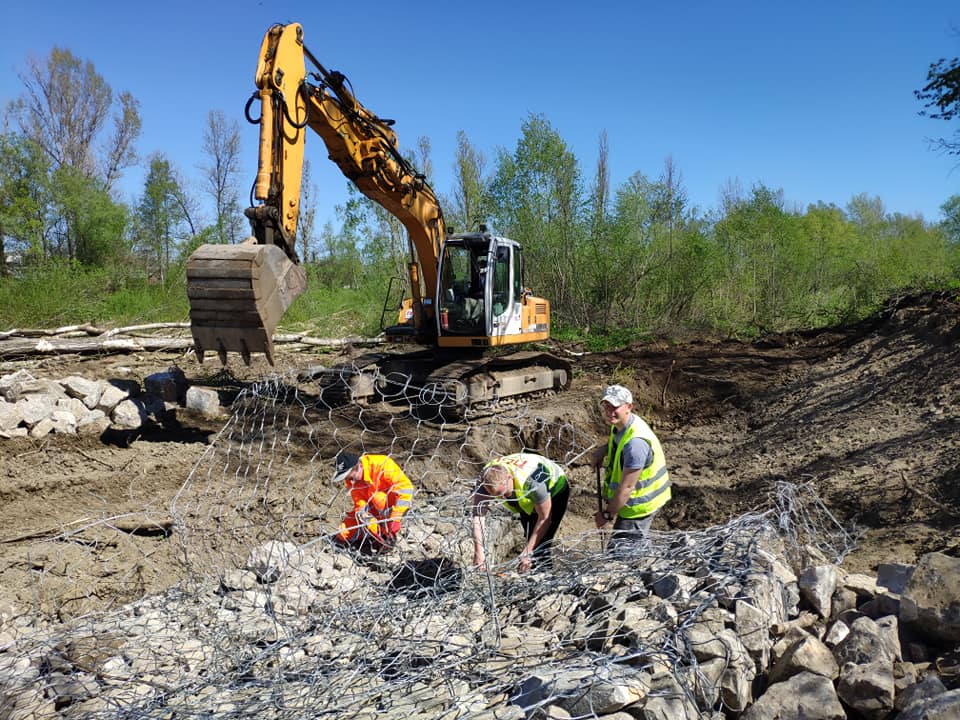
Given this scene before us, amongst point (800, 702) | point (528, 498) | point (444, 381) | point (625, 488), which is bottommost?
point (800, 702)

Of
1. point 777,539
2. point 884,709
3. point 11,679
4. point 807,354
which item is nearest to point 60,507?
point 11,679

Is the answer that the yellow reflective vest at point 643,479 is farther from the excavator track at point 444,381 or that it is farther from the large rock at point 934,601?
the excavator track at point 444,381

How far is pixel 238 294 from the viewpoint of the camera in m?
6.08

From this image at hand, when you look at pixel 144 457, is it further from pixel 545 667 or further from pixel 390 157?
pixel 545 667

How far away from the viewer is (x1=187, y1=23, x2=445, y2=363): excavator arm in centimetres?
609

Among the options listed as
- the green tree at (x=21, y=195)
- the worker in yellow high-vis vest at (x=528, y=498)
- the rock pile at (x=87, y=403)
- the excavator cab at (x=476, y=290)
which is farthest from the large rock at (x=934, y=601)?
the green tree at (x=21, y=195)

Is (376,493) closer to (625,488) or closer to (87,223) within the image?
(625,488)

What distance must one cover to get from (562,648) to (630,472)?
1254 mm

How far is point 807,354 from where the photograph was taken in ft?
40.5

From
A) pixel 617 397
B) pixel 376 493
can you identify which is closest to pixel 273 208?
pixel 376 493

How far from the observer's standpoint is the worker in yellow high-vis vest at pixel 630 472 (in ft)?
13.0

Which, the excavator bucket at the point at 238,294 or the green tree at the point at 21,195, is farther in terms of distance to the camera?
the green tree at the point at 21,195

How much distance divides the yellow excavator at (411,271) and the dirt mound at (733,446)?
1.36 meters

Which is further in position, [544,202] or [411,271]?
[544,202]
